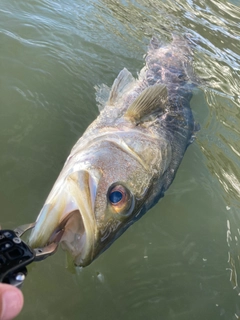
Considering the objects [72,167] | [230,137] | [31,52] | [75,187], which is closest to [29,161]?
[72,167]

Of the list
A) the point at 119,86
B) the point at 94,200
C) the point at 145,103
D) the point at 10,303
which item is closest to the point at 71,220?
the point at 94,200

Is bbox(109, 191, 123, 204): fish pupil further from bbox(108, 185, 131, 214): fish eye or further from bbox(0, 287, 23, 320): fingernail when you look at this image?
bbox(0, 287, 23, 320): fingernail

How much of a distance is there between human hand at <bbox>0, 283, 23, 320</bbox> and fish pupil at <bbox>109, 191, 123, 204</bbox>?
3.98ft

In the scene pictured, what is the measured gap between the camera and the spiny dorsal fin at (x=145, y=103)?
3.46 metres

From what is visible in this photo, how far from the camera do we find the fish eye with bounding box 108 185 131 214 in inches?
98.8

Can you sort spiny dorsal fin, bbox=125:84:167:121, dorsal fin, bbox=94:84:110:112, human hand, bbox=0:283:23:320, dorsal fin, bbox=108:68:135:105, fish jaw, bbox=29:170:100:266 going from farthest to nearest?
dorsal fin, bbox=94:84:110:112, dorsal fin, bbox=108:68:135:105, spiny dorsal fin, bbox=125:84:167:121, fish jaw, bbox=29:170:100:266, human hand, bbox=0:283:23:320

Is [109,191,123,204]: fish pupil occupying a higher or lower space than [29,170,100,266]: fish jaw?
higher

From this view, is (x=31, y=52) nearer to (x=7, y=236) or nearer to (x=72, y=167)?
(x=72, y=167)

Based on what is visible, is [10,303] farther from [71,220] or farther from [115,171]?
[115,171]

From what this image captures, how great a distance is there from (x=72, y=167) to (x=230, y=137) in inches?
125

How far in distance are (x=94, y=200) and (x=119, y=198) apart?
8.7 inches

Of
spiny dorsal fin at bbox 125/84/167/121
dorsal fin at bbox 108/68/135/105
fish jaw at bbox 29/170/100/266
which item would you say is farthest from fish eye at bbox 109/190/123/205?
dorsal fin at bbox 108/68/135/105

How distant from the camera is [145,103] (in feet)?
11.5

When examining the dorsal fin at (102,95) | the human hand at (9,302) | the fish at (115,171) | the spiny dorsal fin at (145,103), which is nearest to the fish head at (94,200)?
the fish at (115,171)
